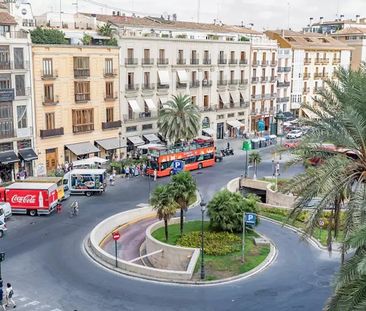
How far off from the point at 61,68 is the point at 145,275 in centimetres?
3356

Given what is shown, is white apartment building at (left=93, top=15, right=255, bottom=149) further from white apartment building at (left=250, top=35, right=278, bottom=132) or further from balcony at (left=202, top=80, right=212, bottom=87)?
white apartment building at (left=250, top=35, right=278, bottom=132)

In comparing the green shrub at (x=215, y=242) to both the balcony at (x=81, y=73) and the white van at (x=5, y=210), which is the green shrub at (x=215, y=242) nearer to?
the white van at (x=5, y=210)

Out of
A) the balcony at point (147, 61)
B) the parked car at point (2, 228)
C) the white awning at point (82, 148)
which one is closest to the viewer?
the parked car at point (2, 228)

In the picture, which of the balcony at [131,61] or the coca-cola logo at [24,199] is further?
the balcony at [131,61]

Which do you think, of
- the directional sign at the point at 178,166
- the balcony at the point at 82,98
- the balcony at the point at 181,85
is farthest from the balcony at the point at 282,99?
the balcony at the point at 82,98

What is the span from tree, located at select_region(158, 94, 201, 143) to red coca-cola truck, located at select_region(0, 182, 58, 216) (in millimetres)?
21753

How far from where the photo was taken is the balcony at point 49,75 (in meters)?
57.3

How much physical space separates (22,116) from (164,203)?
2519 centimetres

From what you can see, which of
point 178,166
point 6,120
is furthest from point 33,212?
point 178,166

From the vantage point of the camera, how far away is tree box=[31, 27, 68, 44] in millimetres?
59594

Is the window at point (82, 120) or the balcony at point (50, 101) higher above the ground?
the balcony at point (50, 101)

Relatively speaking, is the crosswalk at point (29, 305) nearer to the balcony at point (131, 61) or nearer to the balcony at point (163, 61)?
the balcony at point (131, 61)

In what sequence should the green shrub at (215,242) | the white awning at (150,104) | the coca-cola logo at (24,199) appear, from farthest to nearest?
the white awning at (150,104) → the coca-cola logo at (24,199) → the green shrub at (215,242)

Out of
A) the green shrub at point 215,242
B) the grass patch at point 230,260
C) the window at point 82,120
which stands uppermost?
the window at point 82,120
